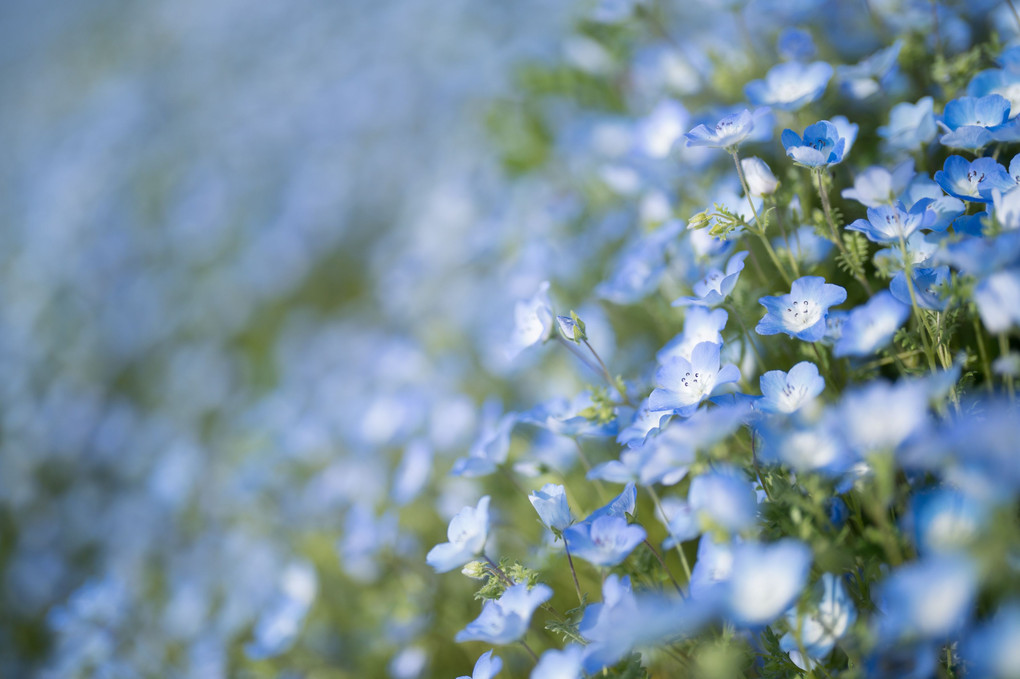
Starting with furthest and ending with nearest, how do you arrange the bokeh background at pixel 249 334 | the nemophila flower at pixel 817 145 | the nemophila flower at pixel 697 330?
the bokeh background at pixel 249 334
the nemophila flower at pixel 697 330
the nemophila flower at pixel 817 145

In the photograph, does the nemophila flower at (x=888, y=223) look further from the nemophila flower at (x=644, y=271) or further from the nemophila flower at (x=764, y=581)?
the nemophila flower at (x=764, y=581)

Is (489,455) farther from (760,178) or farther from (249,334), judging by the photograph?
(249,334)

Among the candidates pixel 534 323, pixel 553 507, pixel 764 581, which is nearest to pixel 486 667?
pixel 553 507

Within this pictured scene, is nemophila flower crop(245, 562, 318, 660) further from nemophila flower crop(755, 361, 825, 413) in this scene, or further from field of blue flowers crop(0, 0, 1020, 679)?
nemophila flower crop(755, 361, 825, 413)

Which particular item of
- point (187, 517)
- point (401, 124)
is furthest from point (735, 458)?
point (401, 124)

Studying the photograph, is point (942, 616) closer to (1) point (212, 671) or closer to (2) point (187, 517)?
(1) point (212, 671)

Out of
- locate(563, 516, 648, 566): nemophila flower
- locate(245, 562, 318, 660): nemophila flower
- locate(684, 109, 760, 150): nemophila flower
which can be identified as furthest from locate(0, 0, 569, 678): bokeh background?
locate(684, 109, 760, 150): nemophila flower

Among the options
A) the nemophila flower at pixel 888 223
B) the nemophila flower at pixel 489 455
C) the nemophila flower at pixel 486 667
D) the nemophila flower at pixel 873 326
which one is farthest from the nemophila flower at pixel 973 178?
the nemophila flower at pixel 486 667
